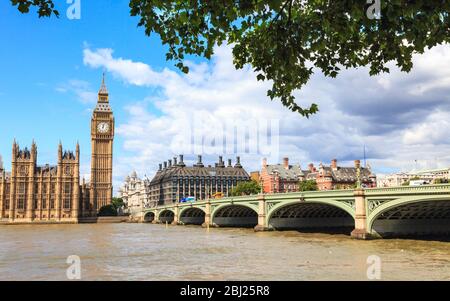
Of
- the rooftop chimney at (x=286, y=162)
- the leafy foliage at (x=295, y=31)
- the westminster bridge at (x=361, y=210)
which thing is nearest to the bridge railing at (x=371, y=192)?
the westminster bridge at (x=361, y=210)

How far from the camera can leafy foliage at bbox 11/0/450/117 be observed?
295 inches

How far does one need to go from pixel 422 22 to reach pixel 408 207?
126ft

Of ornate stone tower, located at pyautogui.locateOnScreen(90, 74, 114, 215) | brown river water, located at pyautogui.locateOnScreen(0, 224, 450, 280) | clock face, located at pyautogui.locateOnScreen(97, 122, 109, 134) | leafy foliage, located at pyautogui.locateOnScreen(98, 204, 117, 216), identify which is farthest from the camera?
clock face, located at pyautogui.locateOnScreen(97, 122, 109, 134)

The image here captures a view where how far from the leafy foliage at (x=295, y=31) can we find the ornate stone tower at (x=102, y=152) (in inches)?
5780

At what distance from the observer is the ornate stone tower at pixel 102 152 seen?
152625 millimetres

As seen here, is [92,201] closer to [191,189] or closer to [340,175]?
[191,189]

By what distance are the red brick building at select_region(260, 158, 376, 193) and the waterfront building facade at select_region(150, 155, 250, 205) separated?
30.7m

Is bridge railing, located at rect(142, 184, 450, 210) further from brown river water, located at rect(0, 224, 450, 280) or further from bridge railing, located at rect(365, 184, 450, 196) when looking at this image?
brown river water, located at rect(0, 224, 450, 280)

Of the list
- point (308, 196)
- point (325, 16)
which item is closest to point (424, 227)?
→ point (308, 196)

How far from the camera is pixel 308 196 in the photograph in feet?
165

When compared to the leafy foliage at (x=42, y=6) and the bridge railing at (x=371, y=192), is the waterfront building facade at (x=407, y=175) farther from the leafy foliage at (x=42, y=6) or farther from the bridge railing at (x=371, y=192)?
the leafy foliage at (x=42, y=6)

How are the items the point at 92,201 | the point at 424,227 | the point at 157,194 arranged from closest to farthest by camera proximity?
1. the point at 424,227
2. the point at 92,201
3. the point at 157,194

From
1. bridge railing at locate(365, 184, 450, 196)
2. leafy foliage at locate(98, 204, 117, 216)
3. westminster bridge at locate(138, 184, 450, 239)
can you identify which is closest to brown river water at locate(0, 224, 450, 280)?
westminster bridge at locate(138, 184, 450, 239)
